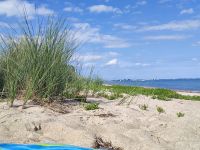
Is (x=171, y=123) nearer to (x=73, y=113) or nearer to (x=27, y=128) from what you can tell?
(x=73, y=113)

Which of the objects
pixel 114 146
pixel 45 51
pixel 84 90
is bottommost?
pixel 114 146

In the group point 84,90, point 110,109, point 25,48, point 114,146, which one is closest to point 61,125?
point 114,146

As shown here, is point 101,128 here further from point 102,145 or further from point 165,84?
point 165,84

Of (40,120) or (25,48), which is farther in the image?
(25,48)

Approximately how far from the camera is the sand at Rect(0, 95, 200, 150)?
613cm

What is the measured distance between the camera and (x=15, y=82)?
25.2 feet

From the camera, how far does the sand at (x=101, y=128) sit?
6.13 meters

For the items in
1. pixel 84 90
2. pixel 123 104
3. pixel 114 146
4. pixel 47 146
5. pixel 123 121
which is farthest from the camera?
pixel 84 90

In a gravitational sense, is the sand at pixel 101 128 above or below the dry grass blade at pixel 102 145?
above

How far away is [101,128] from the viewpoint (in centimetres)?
686

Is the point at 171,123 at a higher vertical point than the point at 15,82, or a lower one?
lower

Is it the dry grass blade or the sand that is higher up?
the sand

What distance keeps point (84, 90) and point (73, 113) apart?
2424 mm

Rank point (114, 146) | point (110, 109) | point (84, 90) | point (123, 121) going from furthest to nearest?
point (84, 90) → point (110, 109) → point (123, 121) → point (114, 146)
